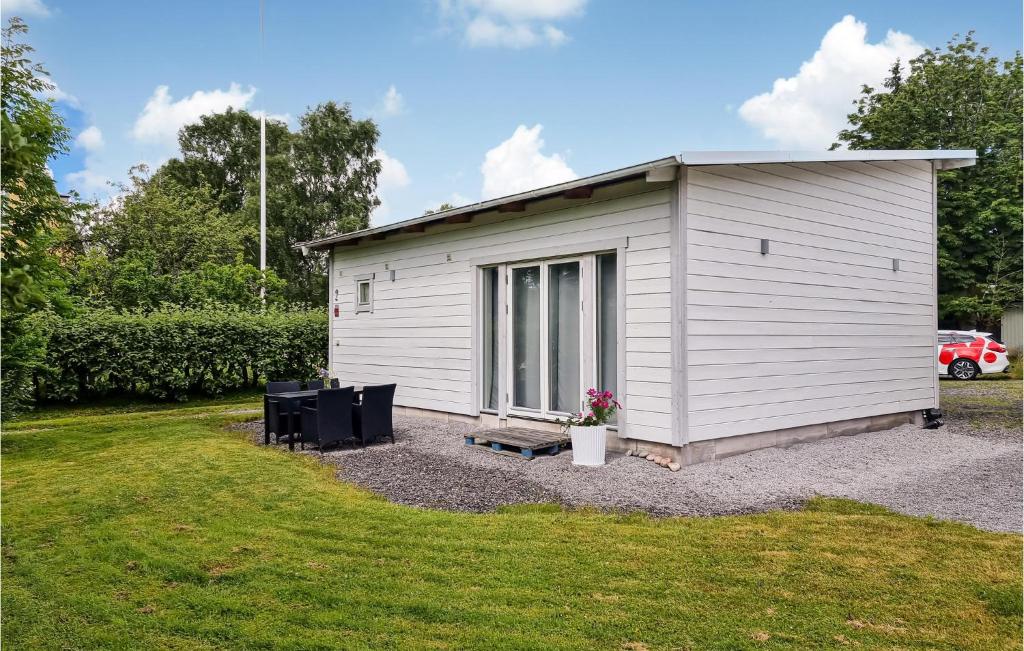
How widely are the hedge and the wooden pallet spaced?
723cm

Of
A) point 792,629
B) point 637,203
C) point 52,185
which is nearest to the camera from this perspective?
point 792,629

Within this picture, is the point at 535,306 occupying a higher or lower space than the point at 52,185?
lower

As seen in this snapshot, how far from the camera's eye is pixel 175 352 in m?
11.9

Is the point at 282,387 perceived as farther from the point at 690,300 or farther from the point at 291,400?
the point at 690,300

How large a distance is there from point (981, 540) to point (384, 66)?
65.5 feet

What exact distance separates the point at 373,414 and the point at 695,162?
4.55 metres

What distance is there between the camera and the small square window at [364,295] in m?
10.7

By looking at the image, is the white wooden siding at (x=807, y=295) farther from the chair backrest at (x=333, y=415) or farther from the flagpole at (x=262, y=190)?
the flagpole at (x=262, y=190)

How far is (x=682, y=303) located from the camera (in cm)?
614

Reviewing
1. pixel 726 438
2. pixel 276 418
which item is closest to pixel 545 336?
pixel 726 438

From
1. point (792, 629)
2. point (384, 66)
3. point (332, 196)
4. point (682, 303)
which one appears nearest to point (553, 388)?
point (682, 303)

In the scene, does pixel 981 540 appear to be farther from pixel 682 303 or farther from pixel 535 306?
pixel 535 306

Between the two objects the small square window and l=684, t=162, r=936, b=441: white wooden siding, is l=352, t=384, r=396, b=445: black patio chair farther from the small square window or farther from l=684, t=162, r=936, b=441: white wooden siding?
l=684, t=162, r=936, b=441: white wooden siding

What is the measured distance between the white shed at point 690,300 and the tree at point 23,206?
4409 millimetres
